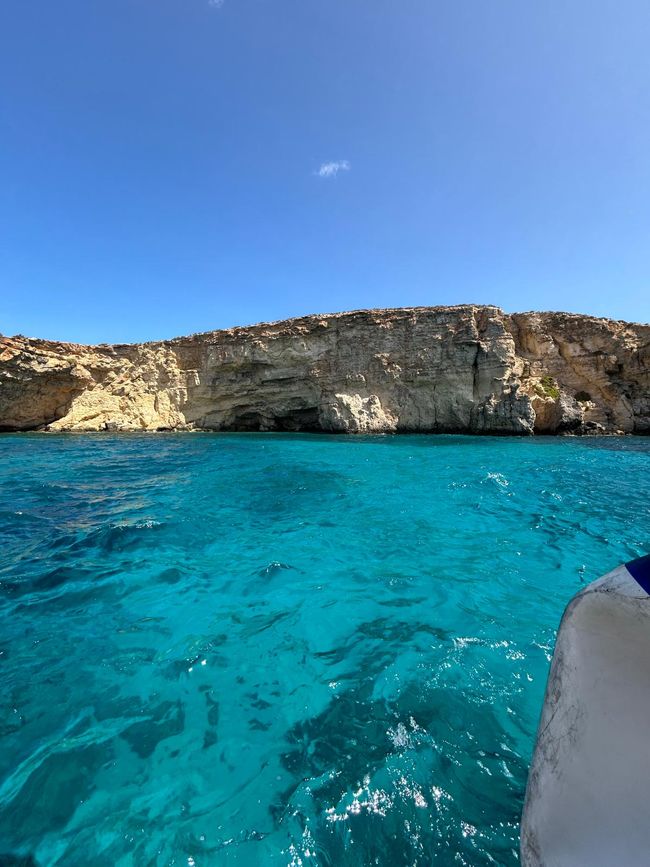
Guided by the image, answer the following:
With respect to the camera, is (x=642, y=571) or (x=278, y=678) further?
(x=278, y=678)

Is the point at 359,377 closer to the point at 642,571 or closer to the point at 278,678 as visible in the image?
the point at 278,678

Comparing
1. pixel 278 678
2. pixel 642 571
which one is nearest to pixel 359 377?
pixel 278 678

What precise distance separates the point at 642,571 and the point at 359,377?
103 feet

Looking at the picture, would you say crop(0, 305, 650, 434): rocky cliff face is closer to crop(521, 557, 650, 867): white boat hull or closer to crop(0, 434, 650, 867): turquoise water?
crop(0, 434, 650, 867): turquoise water

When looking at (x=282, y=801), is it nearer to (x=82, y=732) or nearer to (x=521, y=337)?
(x=82, y=732)

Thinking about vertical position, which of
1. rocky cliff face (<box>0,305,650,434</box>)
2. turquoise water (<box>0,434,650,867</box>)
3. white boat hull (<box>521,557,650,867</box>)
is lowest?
turquoise water (<box>0,434,650,867</box>)

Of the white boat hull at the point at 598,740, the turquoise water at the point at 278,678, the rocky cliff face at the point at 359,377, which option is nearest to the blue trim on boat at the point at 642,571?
the white boat hull at the point at 598,740

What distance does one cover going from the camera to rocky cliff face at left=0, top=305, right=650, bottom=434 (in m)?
30.0

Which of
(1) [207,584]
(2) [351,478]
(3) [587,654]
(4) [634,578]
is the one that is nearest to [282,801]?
(3) [587,654]

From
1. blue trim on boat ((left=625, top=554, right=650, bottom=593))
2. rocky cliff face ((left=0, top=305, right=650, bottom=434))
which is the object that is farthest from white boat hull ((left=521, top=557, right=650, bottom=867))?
rocky cliff face ((left=0, top=305, right=650, bottom=434))

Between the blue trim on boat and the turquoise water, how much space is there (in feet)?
5.56

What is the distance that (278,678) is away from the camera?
3219 mm

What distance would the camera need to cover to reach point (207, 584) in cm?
491

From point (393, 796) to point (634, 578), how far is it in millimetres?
1928
